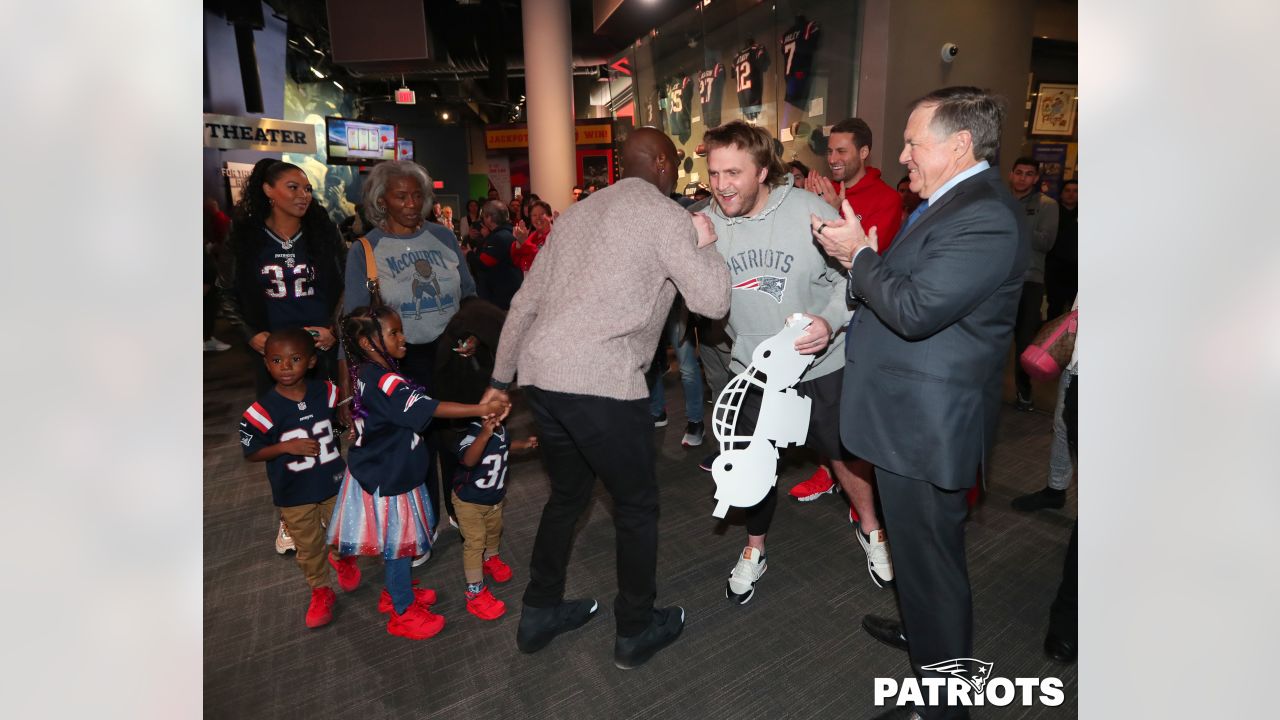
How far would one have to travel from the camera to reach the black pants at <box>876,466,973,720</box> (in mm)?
1620

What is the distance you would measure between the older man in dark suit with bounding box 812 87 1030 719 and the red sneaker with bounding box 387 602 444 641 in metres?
1.57

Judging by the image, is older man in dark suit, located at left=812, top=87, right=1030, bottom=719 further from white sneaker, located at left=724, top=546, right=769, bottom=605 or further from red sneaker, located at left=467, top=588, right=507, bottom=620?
red sneaker, located at left=467, top=588, right=507, bottom=620

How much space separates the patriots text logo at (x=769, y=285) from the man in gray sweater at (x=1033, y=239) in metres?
3.22

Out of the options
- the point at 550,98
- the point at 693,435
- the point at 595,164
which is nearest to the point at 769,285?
the point at 693,435

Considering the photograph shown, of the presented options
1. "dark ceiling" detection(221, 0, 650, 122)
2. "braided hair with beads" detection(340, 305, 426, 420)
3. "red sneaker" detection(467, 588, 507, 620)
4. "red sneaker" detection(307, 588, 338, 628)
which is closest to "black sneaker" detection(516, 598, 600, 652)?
"red sneaker" detection(467, 588, 507, 620)

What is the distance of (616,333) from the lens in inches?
70.9

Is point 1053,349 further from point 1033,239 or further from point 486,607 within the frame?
point 1033,239

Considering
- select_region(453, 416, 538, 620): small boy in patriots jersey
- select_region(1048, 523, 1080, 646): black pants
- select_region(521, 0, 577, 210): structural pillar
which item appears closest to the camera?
select_region(1048, 523, 1080, 646): black pants
